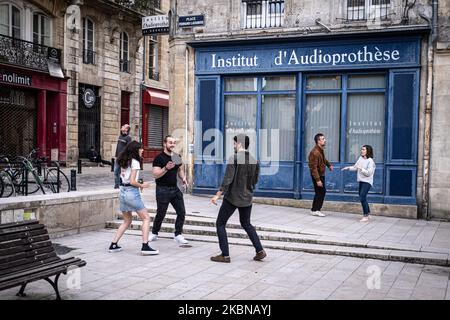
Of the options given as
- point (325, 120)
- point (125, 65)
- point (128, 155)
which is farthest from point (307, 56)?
point (125, 65)

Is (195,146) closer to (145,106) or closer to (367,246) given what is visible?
(367,246)

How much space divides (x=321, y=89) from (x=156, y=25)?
209 inches

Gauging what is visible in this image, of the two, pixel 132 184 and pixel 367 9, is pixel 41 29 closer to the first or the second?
pixel 367 9

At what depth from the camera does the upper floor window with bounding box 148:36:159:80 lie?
2983 centimetres

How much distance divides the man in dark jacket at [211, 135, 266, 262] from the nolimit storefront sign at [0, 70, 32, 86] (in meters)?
15.5

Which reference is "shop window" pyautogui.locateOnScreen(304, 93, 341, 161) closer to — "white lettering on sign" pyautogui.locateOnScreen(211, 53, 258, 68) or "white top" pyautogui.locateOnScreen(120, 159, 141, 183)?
"white lettering on sign" pyautogui.locateOnScreen(211, 53, 258, 68)

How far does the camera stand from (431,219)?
36.7 feet

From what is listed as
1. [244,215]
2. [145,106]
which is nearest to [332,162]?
[244,215]

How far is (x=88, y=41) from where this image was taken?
80.5ft

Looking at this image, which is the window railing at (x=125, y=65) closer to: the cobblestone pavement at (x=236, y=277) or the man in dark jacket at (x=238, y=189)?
the cobblestone pavement at (x=236, y=277)

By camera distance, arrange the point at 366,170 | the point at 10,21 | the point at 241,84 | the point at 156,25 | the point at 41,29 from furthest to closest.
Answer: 1. the point at 41,29
2. the point at 10,21
3. the point at 156,25
4. the point at 241,84
5. the point at 366,170

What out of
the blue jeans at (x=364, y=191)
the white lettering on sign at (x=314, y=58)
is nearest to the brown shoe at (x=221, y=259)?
the blue jeans at (x=364, y=191)

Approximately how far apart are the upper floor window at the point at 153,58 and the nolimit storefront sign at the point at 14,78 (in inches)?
380

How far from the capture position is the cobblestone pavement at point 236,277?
5707mm
